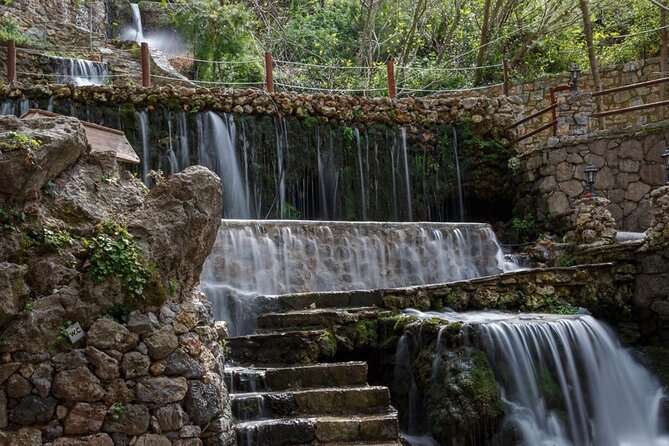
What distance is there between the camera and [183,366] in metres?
4.49

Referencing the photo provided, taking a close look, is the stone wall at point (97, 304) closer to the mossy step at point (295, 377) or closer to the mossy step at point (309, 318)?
the mossy step at point (295, 377)

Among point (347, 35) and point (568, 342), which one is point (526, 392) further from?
point (347, 35)

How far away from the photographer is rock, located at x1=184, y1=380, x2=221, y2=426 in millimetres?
4484

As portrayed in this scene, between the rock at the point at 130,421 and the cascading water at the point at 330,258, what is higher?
the cascading water at the point at 330,258

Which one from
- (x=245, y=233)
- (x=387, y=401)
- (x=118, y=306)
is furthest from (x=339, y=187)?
(x=118, y=306)

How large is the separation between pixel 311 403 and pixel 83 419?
78.0 inches

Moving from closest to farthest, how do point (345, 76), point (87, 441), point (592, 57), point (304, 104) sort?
point (87, 441), point (304, 104), point (592, 57), point (345, 76)

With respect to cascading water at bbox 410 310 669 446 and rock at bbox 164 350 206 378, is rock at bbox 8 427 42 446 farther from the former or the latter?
cascading water at bbox 410 310 669 446

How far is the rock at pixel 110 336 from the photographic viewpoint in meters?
4.25

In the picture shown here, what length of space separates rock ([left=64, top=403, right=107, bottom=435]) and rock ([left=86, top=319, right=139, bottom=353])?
13.0 inches

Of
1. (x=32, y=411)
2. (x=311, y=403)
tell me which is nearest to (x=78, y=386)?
(x=32, y=411)

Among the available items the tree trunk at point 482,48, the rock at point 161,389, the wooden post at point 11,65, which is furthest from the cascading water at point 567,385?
the tree trunk at point 482,48

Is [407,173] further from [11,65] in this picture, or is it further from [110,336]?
[110,336]

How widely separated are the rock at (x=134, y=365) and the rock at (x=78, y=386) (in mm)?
168
